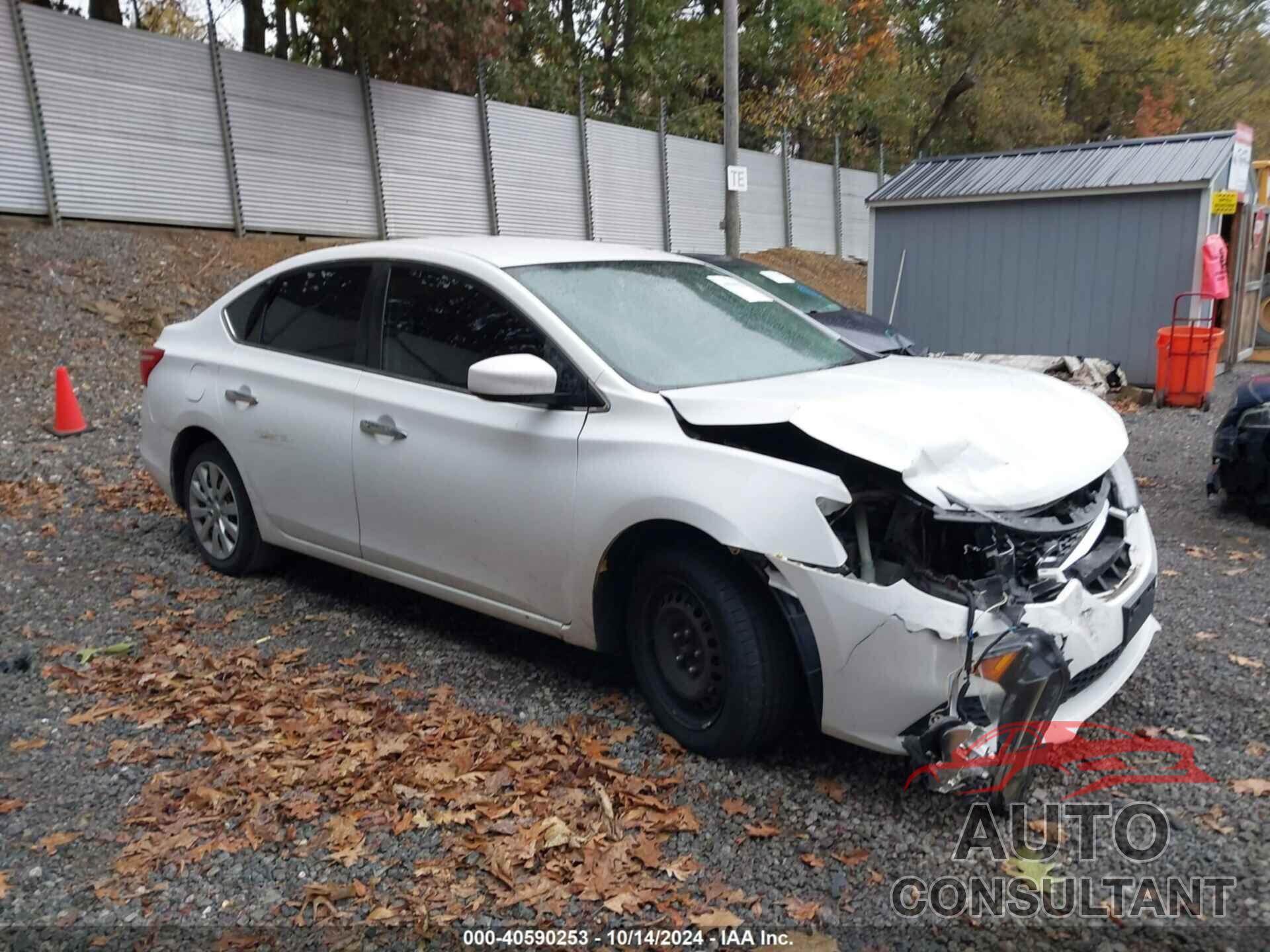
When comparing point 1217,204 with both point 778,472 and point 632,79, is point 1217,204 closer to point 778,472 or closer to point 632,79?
point 778,472

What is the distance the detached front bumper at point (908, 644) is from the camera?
2955mm

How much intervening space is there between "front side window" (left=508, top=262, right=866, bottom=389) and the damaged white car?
0.05ft

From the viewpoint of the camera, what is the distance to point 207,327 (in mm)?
5457

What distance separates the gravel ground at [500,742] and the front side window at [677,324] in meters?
1.31

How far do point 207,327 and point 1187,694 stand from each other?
190 inches

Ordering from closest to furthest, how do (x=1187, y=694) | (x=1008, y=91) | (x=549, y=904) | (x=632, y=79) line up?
(x=549, y=904), (x=1187, y=694), (x=632, y=79), (x=1008, y=91)

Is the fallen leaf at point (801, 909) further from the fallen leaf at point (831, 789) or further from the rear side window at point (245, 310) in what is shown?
the rear side window at point (245, 310)

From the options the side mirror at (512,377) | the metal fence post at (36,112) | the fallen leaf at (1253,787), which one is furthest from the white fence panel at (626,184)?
the fallen leaf at (1253,787)

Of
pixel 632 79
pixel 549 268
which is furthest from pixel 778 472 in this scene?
pixel 632 79

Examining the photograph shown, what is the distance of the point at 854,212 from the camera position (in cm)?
2773

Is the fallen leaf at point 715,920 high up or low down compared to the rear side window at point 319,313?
down

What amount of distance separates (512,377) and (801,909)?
1918mm

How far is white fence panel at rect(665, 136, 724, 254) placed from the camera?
837 inches

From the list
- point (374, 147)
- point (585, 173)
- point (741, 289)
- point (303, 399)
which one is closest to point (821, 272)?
point (585, 173)
